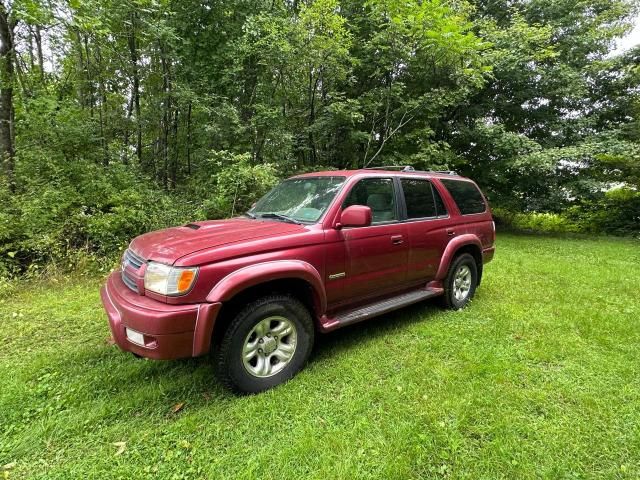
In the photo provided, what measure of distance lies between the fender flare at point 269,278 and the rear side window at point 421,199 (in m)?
1.51

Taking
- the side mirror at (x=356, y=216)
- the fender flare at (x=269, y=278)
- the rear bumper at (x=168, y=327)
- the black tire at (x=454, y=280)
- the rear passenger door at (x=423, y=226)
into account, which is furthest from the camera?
the black tire at (x=454, y=280)

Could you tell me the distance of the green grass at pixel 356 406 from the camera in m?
2.11

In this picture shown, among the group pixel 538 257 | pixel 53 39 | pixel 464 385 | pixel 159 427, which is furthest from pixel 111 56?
pixel 538 257

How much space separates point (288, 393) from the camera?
9.01 feet

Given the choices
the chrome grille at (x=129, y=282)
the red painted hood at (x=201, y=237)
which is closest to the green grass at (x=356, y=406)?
the chrome grille at (x=129, y=282)

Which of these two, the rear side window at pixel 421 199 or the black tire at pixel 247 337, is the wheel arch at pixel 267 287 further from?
the rear side window at pixel 421 199

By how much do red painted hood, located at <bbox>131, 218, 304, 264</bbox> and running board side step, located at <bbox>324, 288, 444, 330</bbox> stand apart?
90 centimetres

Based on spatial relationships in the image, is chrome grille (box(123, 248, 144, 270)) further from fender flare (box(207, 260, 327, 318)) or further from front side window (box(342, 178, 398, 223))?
front side window (box(342, 178, 398, 223))

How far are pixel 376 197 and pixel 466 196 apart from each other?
178 centimetres

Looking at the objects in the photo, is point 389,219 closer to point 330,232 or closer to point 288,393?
point 330,232

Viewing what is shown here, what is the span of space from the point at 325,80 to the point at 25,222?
24.2ft

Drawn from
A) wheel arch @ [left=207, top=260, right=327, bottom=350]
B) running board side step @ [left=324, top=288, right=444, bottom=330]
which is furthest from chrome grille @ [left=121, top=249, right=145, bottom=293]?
running board side step @ [left=324, top=288, right=444, bottom=330]

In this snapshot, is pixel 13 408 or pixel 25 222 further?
pixel 25 222

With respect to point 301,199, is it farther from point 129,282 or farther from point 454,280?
point 454,280
